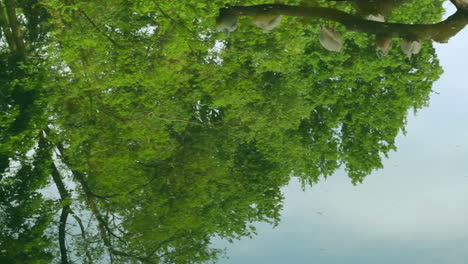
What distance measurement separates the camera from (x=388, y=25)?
6488 millimetres

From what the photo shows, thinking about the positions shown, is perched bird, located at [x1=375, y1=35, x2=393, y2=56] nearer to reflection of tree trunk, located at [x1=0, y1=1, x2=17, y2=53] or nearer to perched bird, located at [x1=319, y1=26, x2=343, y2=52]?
perched bird, located at [x1=319, y1=26, x2=343, y2=52]

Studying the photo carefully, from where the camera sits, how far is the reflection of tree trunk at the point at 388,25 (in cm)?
637

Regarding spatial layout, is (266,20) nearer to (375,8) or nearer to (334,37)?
(334,37)

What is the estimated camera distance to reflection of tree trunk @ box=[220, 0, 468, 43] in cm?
637

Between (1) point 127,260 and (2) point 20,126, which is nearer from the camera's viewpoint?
(2) point 20,126

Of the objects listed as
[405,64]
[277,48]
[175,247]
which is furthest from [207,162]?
[405,64]

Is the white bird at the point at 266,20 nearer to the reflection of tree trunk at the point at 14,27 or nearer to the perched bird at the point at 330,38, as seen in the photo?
the perched bird at the point at 330,38

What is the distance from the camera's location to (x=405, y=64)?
3175cm

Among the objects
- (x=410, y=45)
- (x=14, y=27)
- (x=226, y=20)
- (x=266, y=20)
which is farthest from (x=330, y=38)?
(x=14, y=27)

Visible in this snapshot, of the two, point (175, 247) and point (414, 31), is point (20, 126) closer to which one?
point (175, 247)

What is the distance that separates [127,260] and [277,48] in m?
9.89

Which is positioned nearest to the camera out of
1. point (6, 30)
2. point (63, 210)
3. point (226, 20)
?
point (226, 20)

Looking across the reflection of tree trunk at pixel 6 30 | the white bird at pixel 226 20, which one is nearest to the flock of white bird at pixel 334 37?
the white bird at pixel 226 20

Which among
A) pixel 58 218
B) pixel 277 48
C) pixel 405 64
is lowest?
pixel 58 218
